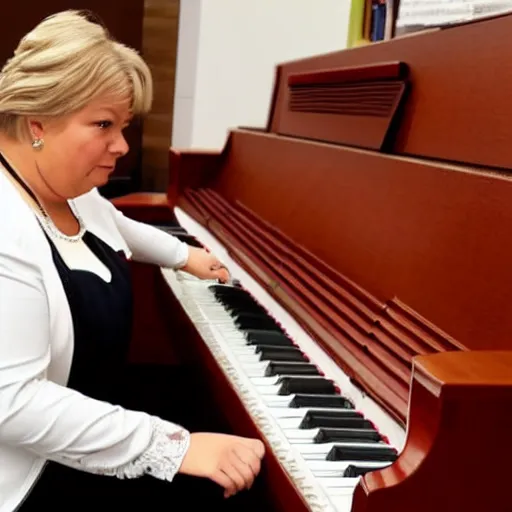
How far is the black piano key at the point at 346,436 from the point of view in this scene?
97 cm

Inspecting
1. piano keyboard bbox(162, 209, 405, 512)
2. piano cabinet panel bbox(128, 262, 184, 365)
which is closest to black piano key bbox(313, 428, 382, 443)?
piano keyboard bbox(162, 209, 405, 512)

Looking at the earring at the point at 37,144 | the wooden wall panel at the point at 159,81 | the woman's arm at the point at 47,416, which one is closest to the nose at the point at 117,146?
the earring at the point at 37,144

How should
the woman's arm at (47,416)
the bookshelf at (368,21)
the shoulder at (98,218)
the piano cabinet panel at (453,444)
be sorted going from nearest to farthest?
the piano cabinet panel at (453,444)
the woman's arm at (47,416)
the shoulder at (98,218)
the bookshelf at (368,21)

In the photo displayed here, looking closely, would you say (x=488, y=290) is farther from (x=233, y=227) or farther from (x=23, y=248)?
(x=233, y=227)

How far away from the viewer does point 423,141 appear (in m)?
1.24

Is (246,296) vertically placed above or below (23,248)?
below

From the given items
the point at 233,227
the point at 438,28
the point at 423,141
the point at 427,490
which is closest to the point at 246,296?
the point at 233,227

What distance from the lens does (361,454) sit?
0.93 m

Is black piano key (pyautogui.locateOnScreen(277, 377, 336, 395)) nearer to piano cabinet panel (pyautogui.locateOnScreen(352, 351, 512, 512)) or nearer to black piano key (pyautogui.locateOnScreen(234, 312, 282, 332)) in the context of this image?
black piano key (pyautogui.locateOnScreen(234, 312, 282, 332))

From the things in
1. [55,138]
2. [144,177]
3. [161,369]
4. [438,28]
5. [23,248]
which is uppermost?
[438,28]

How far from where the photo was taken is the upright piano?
74 centimetres

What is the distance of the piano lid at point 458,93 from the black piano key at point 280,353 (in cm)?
38

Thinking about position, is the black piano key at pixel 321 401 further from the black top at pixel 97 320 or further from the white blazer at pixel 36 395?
the black top at pixel 97 320

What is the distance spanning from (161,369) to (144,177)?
1392 millimetres
